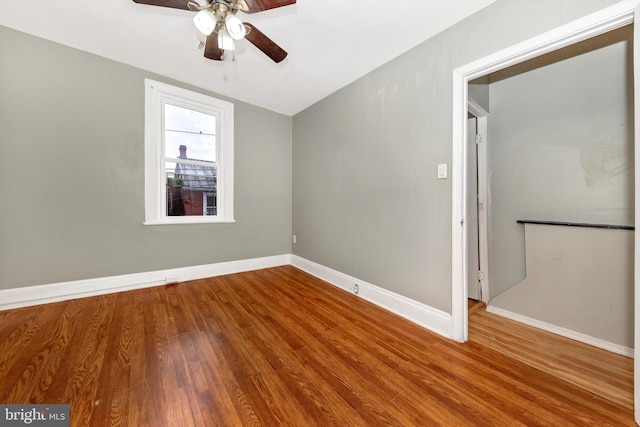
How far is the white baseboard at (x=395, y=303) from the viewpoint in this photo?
188 centimetres

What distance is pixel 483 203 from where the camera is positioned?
2.58 m

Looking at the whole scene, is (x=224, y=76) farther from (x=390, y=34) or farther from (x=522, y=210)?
(x=522, y=210)

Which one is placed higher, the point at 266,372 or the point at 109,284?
the point at 109,284

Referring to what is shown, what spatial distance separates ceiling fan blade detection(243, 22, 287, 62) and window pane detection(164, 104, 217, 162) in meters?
1.81

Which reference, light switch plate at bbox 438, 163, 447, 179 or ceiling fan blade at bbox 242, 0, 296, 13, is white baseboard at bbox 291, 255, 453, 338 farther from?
ceiling fan blade at bbox 242, 0, 296, 13

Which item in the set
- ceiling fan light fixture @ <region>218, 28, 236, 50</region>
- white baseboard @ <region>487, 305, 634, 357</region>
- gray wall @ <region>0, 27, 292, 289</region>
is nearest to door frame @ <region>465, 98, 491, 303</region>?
white baseboard @ <region>487, 305, 634, 357</region>

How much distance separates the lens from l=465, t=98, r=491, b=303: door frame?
2.57 m

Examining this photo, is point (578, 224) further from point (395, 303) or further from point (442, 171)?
point (395, 303)

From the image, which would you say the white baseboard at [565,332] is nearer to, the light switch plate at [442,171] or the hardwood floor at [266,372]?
the hardwood floor at [266,372]

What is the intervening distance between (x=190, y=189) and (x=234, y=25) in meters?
2.25

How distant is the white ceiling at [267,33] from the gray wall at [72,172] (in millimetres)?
274

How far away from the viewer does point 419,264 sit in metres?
2.08

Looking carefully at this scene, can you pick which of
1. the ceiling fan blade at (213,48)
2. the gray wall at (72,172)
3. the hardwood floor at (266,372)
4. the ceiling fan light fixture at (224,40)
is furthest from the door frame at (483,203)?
the gray wall at (72,172)

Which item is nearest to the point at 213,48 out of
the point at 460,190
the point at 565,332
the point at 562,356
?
the point at 460,190
